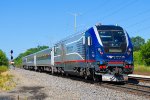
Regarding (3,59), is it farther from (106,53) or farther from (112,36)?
(106,53)

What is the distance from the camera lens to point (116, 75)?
21062 mm

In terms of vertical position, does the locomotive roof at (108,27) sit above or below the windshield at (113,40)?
above

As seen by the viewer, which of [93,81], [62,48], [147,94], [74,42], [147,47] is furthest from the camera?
[147,47]

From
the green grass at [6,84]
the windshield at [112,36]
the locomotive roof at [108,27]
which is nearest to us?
the green grass at [6,84]

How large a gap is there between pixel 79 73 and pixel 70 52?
3.02 metres

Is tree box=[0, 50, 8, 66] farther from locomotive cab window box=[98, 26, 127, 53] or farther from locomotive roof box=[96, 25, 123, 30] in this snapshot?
locomotive cab window box=[98, 26, 127, 53]

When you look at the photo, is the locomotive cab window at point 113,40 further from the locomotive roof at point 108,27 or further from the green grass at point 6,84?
the green grass at point 6,84

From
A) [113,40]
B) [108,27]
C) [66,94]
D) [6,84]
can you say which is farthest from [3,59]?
[66,94]

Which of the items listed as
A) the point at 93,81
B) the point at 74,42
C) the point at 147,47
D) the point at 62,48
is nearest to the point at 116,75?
the point at 93,81

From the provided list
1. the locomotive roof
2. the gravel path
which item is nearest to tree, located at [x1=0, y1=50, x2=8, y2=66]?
the locomotive roof

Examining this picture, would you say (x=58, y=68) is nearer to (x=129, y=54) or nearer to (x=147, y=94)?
(x=129, y=54)

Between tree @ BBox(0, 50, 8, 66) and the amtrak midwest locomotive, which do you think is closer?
the amtrak midwest locomotive

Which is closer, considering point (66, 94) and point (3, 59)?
point (66, 94)

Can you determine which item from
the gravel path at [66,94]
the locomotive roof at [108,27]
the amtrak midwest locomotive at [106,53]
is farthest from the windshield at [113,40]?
the gravel path at [66,94]
